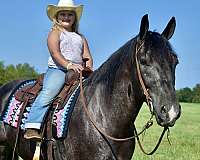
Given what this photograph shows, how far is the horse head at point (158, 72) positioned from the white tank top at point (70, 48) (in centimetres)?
148

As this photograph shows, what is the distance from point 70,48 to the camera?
246 inches

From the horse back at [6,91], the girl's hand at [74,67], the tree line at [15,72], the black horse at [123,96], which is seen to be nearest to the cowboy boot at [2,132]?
the horse back at [6,91]

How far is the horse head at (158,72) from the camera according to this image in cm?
458

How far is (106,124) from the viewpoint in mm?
5430

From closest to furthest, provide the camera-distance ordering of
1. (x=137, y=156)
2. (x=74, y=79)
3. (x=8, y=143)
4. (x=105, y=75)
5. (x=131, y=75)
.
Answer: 1. (x=131, y=75)
2. (x=105, y=75)
3. (x=74, y=79)
4. (x=8, y=143)
5. (x=137, y=156)

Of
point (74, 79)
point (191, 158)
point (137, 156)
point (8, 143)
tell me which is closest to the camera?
point (74, 79)

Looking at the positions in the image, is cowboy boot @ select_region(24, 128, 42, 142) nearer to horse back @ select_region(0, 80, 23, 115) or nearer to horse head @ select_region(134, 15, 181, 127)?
horse back @ select_region(0, 80, 23, 115)

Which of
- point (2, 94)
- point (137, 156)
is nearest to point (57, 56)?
point (2, 94)

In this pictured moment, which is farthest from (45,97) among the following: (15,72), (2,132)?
(15,72)

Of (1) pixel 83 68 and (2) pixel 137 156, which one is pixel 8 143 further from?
(2) pixel 137 156

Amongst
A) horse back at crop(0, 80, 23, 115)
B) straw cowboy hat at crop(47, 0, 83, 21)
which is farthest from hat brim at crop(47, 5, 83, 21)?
horse back at crop(0, 80, 23, 115)

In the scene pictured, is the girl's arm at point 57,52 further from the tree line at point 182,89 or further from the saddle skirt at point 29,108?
the tree line at point 182,89

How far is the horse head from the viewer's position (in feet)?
15.0

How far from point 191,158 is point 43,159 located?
7.47 metres
